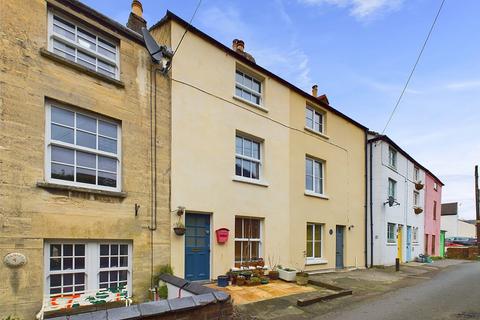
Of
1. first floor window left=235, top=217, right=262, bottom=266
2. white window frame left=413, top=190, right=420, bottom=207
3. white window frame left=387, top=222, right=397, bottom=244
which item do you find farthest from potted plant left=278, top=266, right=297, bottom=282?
white window frame left=413, top=190, right=420, bottom=207

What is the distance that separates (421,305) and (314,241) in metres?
6.01

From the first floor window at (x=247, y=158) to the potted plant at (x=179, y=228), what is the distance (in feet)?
10.2

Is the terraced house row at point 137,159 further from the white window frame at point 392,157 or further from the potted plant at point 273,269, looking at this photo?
the white window frame at point 392,157

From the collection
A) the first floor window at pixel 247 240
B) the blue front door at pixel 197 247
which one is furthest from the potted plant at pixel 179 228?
the first floor window at pixel 247 240

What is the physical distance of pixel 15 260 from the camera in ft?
22.5

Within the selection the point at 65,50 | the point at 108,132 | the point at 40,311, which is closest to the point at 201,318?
the point at 40,311

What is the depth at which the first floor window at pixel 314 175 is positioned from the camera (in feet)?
50.8

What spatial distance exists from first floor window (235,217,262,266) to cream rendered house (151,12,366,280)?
0.12ft

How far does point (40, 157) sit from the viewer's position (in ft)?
24.5

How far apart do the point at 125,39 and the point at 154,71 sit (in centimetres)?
111

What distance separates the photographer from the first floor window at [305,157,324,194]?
15.5 m

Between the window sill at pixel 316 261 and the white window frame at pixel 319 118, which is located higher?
the white window frame at pixel 319 118

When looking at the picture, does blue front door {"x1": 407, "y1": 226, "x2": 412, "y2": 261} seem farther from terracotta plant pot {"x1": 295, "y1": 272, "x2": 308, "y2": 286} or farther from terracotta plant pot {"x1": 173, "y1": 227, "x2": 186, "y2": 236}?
terracotta plant pot {"x1": 173, "y1": 227, "x2": 186, "y2": 236}

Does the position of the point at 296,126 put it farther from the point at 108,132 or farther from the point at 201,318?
the point at 201,318
